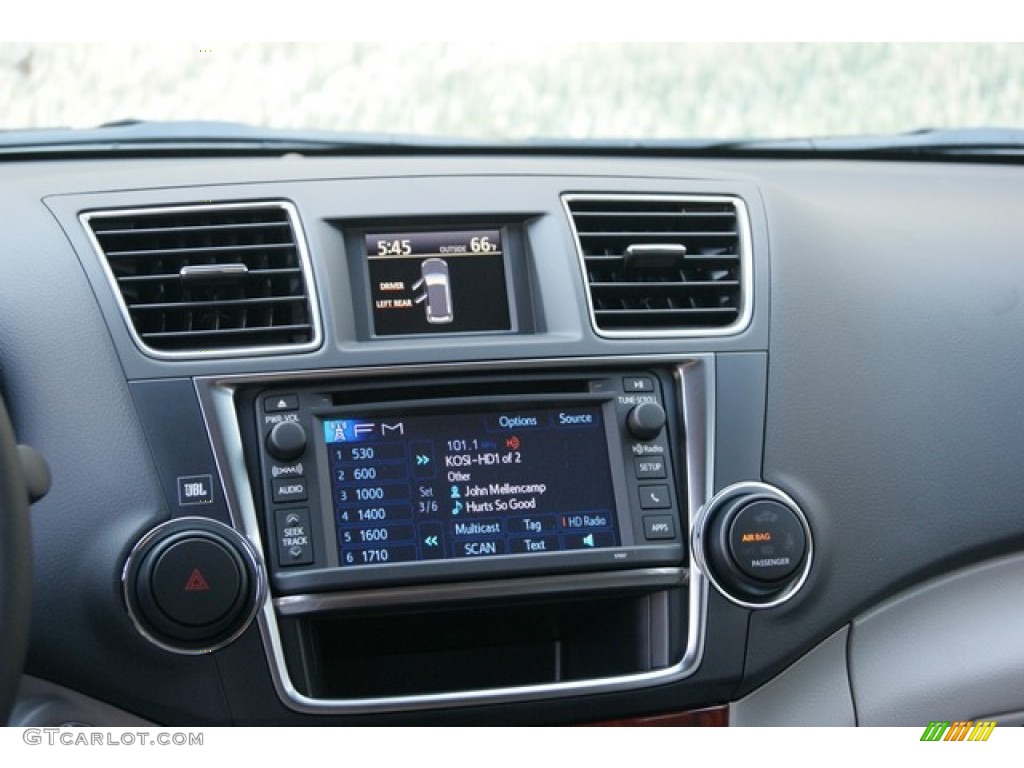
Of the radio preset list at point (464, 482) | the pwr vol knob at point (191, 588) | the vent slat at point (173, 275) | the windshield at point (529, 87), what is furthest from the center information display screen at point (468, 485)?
the windshield at point (529, 87)

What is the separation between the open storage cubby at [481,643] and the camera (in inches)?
79.2

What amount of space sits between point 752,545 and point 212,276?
0.90 metres

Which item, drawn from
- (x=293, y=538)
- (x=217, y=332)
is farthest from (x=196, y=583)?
(x=217, y=332)

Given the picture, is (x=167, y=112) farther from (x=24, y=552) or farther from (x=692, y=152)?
(x=24, y=552)

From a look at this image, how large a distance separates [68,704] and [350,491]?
492mm

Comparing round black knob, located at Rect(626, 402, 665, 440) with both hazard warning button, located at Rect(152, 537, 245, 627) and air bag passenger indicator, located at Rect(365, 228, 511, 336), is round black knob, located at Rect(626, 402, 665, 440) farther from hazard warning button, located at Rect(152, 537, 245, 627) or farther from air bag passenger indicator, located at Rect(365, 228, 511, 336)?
hazard warning button, located at Rect(152, 537, 245, 627)

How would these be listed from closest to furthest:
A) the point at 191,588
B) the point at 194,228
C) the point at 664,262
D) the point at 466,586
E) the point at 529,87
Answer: the point at 191,588 < the point at 466,586 < the point at 194,228 < the point at 664,262 < the point at 529,87

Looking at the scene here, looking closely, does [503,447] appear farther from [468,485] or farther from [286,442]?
[286,442]

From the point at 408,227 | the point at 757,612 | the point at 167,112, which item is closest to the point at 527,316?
the point at 408,227

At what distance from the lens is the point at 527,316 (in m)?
2.14

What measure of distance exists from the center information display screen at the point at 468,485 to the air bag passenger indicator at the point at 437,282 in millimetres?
160

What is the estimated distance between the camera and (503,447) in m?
2.04

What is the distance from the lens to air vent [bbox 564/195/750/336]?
2.17 m

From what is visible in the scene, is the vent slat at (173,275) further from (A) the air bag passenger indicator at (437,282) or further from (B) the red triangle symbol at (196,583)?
(B) the red triangle symbol at (196,583)
